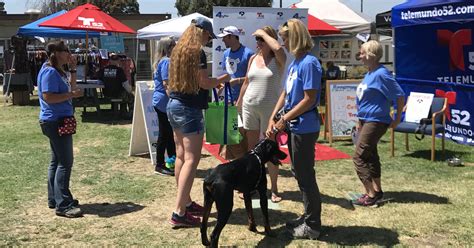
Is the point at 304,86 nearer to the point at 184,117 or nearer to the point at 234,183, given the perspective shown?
the point at 234,183

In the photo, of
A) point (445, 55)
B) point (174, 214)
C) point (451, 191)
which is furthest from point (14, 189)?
point (445, 55)

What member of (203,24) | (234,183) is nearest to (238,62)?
(203,24)

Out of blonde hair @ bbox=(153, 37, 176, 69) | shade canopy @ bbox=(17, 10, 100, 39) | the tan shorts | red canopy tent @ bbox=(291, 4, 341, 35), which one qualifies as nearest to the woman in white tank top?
the tan shorts

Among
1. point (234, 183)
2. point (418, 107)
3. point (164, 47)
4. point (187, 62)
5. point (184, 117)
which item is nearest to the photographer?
point (234, 183)

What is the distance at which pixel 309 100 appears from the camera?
3.63 m

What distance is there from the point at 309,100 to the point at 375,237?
1.33m

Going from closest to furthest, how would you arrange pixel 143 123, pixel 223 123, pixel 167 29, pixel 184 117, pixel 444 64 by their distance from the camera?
1. pixel 184 117
2. pixel 223 123
3. pixel 143 123
4. pixel 444 64
5. pixel 167 29

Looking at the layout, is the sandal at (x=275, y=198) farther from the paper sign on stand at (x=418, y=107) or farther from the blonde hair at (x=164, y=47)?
the paper sign on stand at (x=418, y=107)

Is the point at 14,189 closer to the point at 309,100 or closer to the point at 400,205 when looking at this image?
the point at 309,100

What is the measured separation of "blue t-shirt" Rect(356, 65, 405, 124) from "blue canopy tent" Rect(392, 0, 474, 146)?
12.3 feet

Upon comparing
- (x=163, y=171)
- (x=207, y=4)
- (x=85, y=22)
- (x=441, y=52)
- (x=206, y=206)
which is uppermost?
(x=207, y=4)

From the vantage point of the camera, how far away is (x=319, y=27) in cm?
1270

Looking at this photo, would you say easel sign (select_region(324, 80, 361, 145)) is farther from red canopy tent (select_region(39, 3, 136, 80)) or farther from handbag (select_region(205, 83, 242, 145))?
red canopy tent (select_region(39, 3, 136, 80))

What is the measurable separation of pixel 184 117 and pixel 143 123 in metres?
3.31
